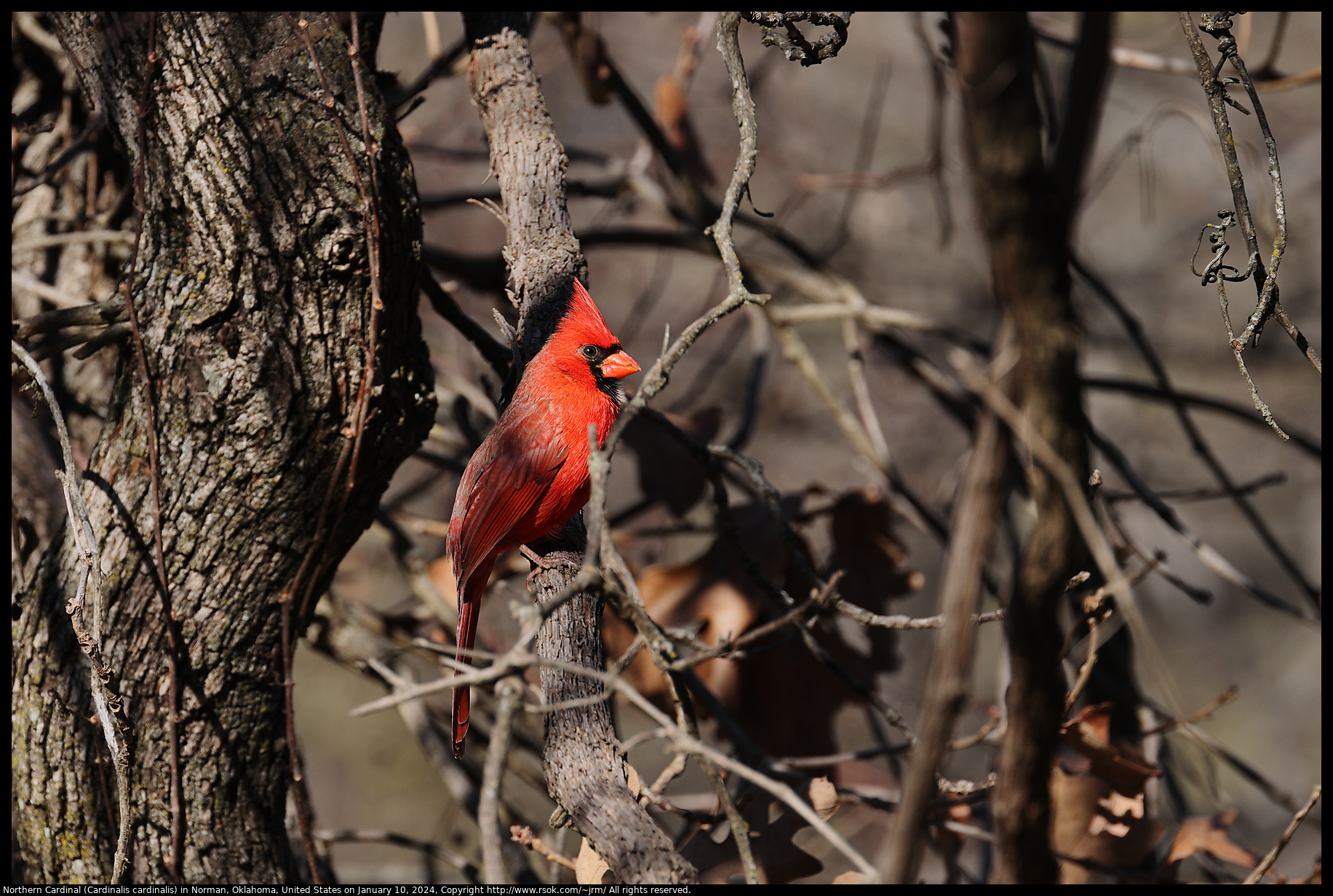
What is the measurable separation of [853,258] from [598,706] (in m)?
6.82

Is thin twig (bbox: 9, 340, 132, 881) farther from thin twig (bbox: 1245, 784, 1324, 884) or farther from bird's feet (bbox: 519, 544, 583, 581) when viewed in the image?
thin twig (bbox: 1245, 784, 1324, 884)

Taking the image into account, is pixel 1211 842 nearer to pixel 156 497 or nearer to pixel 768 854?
pixel 768 854

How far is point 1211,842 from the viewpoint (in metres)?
2.16

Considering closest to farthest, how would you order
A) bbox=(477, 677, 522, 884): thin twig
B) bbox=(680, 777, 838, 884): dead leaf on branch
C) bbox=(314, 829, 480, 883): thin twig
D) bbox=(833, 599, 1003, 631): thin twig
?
1. bbox=(477, 677, 522, 884): thin twig
2. bbox=(833, 599, 1003, 631): thin twig
3. bbox=(680, 777, 838, 884): dead leaf on branch
4. bbox=(314, 829, 480, 883): thin twig

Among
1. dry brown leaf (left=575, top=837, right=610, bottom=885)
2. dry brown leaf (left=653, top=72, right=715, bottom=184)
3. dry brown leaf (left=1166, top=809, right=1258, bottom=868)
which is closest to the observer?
dry brown leaf (left=575, top=837, right=610, bottom=885)

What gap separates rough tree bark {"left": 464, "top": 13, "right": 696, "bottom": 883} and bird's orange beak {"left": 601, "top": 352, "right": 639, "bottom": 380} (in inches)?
5.2

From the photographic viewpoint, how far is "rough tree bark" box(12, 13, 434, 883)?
166 cm

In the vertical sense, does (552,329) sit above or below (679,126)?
below

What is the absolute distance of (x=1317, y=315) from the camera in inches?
275

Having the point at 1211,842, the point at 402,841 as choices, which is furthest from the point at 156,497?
the point at 1211,842

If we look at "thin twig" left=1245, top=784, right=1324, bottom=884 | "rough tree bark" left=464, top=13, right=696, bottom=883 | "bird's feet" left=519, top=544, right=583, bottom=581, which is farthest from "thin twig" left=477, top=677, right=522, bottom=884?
"thin twig" left=1245, top=784, right=1324, bottom=884

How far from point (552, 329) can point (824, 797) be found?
1015mm

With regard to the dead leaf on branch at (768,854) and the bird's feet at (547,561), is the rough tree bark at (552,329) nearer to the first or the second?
the bird's feet at (547,561)

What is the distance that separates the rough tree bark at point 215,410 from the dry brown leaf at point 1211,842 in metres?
2.04
